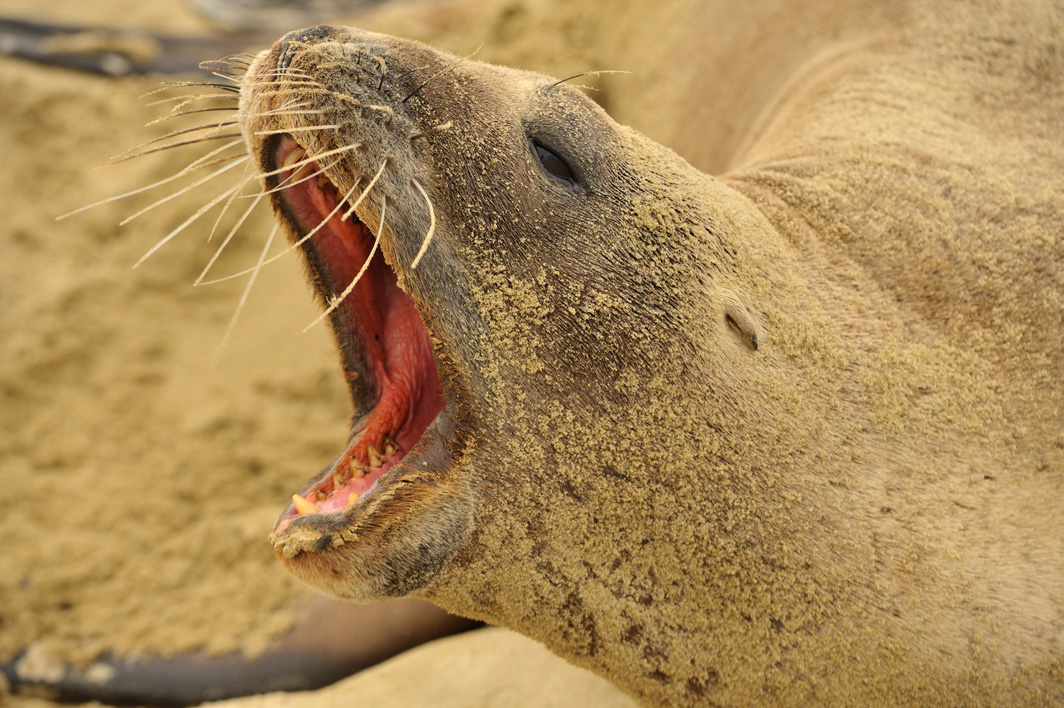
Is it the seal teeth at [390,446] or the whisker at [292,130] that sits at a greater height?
the whisker at [292,130]

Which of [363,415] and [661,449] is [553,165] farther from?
[363,415]

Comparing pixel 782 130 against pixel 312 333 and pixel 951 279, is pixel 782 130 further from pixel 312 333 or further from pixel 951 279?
pixel 312 333

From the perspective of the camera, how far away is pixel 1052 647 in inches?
68.3

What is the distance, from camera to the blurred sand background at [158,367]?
Result: 3.24 metres

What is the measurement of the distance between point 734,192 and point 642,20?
9.14 feet

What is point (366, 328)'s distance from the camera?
2.07 m

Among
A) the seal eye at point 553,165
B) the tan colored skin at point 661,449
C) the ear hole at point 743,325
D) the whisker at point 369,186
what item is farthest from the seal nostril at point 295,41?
the ear hole at point 743,325

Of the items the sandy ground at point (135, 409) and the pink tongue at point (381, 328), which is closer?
the pink tongue at point (381, 328)

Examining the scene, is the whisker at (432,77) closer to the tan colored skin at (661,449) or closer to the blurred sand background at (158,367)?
the tan colored skin at (661,449)

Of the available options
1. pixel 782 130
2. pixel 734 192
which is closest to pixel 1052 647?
pixel 734 192

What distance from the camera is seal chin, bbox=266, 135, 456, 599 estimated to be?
1.65 m

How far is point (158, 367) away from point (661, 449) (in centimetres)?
310

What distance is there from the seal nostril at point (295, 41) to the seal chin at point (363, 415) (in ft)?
0.56

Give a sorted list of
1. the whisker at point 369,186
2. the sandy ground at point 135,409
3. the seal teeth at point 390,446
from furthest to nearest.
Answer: the sandy ground at point 135,409 < the seal teeth at point 390,446 < the whisker at point 369,186
